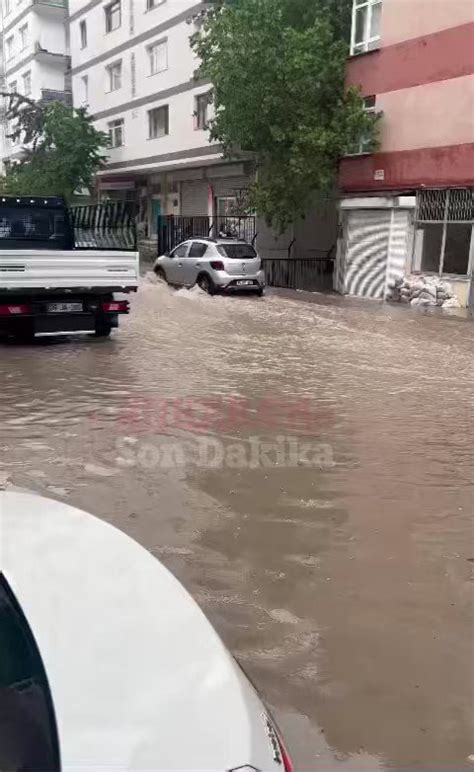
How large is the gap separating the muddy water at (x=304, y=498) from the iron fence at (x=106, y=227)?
11.5ft

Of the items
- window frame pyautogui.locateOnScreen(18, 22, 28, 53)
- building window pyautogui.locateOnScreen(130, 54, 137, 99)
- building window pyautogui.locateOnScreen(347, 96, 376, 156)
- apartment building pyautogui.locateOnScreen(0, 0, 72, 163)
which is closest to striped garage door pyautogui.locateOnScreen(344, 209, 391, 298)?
building window pyautogui.locateOnScreen(347, 96, 376, 156)

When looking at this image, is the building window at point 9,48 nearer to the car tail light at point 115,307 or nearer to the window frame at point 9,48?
the window frame at point 9,48

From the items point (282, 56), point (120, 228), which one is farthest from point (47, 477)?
point (282, 56)

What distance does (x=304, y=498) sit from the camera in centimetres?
497

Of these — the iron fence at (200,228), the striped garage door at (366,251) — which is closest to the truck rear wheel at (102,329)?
the striped garage door at (366,251)

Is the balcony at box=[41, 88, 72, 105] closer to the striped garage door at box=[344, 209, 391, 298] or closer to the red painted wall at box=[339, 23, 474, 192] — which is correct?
Answer: the red painted wall at box=[339, 23, 474, 192]

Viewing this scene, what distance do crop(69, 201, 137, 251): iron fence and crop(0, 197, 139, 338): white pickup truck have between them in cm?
119

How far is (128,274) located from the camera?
416 inches

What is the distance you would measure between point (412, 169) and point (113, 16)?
21456 millimetres

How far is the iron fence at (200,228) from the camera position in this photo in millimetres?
25109

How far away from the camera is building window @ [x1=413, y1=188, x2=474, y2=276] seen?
1675cm

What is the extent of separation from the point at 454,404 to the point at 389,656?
5.05 metres

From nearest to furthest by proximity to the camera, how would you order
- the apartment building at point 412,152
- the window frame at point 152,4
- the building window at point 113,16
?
the apartment building at point 412,152 → the window frame at point 152,4 → the building window at point 113,16

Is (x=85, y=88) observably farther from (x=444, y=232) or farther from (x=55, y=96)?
(x=444, y=232)
